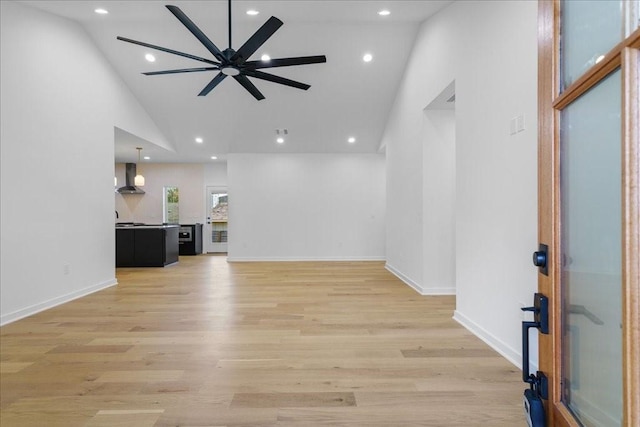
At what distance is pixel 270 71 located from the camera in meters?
5.56

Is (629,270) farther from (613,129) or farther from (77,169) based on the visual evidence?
(77,169)

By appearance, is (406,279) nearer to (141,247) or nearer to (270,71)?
(270,71)

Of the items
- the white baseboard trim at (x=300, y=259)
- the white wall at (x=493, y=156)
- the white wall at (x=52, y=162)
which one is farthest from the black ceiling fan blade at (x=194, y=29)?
the white baseboard trim at (x=300, y=259)

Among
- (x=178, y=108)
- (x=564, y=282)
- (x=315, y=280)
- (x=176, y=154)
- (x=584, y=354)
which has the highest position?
(x=178, y=108)

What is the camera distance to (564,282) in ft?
3.37

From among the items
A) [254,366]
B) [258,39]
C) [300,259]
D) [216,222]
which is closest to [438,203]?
[258,39]

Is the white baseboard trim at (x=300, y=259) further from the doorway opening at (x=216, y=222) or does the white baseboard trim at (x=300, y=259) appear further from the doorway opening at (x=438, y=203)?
the doorway opening at (x=438, y=203)

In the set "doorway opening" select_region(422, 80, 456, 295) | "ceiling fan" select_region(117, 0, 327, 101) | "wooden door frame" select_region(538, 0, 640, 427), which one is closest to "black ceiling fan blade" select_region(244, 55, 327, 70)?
"ceiling fan" select_region(117, 0, 327, 101)

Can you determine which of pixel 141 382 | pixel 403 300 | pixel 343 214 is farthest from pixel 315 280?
pixel 141 382

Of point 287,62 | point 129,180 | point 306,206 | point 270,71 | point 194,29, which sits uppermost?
point 270,71

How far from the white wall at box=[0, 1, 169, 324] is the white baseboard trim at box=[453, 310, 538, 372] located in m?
4.45

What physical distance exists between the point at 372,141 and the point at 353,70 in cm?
223

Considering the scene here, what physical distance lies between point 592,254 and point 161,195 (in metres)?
10.3

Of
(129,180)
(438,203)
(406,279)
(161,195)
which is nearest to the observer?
(438,203)
